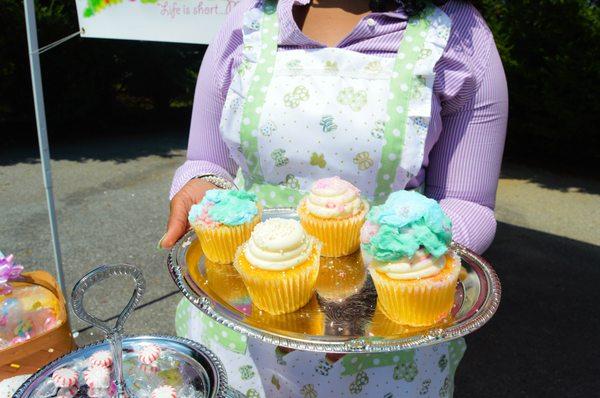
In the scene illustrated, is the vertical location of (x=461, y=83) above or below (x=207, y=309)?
above

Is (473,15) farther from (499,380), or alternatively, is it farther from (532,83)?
(532,83)

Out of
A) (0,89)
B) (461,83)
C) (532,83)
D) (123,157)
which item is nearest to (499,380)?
(461,83)

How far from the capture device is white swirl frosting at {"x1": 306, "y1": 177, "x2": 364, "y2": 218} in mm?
1751

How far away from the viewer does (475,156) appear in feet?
5.43

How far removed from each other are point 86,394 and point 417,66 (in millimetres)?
1197

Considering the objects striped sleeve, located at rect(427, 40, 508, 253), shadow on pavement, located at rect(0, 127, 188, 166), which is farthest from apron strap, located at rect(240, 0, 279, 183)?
shadow on pavement, located at rect(0, 127, 188, 166)

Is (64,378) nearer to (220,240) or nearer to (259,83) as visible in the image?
(220,240)

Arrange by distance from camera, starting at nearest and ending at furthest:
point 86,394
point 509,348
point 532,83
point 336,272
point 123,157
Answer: point 86,394 → point 336,272 → point 509,348 → point 532,83 → point 123,157

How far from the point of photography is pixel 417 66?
1579mm

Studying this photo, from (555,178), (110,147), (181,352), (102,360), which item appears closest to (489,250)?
(555,178)

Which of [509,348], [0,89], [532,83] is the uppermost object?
[532,83]

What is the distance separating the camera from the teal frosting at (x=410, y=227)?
1.52m

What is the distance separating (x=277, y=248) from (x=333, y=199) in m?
0.26

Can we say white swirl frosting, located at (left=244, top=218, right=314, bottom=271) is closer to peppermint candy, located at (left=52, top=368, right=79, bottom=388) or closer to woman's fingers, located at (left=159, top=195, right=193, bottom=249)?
woman's fingers, located at (left=159, top=195, right=193, bottom=249)
